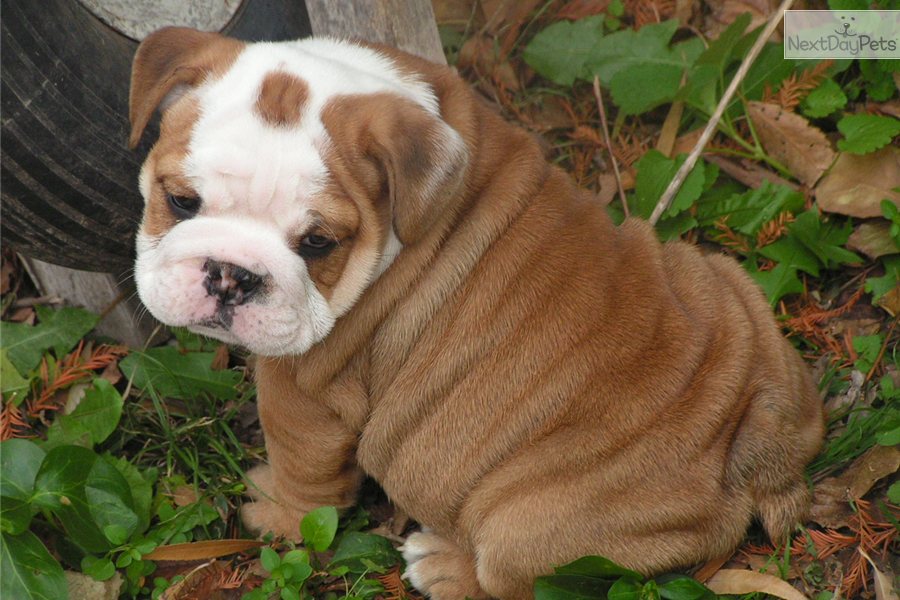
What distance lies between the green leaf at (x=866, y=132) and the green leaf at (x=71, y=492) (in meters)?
4.00

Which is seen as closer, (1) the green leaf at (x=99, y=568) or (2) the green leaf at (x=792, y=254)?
(1) the green leaf at (x=99, y=568)

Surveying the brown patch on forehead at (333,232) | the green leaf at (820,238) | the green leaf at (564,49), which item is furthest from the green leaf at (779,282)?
the brown patch on forehead at (333,232)

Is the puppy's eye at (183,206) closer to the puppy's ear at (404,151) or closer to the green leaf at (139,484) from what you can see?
the puppy's ear at (404,151)

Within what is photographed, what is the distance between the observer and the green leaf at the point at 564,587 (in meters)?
3.84

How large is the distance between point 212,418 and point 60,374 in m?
0.84

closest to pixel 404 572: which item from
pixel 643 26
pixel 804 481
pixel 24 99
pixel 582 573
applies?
pixel 582 573

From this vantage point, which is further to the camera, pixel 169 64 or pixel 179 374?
pixel 179 374

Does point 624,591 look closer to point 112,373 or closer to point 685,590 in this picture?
point 685,590

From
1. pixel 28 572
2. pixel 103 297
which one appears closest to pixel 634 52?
pixel 103 297

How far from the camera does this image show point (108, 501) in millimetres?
4418

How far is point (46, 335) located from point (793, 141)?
13.5 ft

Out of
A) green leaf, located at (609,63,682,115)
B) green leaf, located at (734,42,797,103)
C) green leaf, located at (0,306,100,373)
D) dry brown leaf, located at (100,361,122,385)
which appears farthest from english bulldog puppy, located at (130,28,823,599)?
green leaf, located at (734,42,797,103)

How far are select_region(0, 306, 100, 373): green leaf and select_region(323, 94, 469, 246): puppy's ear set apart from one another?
2.35 metres

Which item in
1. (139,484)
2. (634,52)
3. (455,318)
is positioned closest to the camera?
(455,318)
